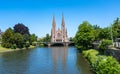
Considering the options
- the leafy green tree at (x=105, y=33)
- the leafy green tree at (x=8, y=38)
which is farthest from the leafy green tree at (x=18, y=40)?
the leafy green tree at (x=105, y=33)

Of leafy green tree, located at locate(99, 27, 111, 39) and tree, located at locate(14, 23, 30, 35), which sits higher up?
tree, located at locate(14, 23, 30, 35)

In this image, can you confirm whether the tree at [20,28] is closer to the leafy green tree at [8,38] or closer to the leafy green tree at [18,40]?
the leafy green tree at [18,40]

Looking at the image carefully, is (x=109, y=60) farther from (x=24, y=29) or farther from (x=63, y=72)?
(x=24, y=29)

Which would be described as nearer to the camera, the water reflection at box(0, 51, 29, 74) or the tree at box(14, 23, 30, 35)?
the water reflection at box(0, 51, 29, 74)

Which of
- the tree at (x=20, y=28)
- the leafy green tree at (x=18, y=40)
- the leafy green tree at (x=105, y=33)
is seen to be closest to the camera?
the leafy green tree at (x=105, y=33)

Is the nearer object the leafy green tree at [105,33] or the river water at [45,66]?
the river water at [45,66]

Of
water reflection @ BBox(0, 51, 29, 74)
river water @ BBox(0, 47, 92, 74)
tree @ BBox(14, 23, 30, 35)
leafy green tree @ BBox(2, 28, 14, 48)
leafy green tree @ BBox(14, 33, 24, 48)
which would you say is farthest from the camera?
tree @ BBox(14, 23, 30, 35)

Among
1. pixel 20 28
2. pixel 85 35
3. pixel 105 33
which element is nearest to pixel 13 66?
pixel 85 35

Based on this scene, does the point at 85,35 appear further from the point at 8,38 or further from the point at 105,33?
the point at 8,38

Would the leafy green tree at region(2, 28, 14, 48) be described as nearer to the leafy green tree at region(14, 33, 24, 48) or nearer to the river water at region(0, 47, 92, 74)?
the leafy green tree at region(14, 33, 24, 48)

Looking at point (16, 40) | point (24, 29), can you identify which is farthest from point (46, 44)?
point (16, 40)

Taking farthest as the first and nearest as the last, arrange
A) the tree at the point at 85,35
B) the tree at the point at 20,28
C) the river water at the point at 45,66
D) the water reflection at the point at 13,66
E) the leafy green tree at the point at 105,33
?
1. the tree at the point at 20,28
2. the leafy green tree at the point at 105,33
3. the tree at the point at 85,35
4. the water reflection at the point at 13,66
5. the river water at the point at 45,66

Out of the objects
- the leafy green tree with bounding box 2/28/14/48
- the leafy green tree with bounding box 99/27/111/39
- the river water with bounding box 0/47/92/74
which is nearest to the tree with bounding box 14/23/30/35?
the leafy green tree with bounding box 2/28/14/48

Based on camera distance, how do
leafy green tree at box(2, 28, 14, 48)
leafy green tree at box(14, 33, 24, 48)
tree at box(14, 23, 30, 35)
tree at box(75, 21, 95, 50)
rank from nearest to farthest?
tree at box(75, 21, 95, 50) < leafy green tree at box(2, 28, 14, 48) < leafy green tree at box(14, 33, 24, 48) < tree at box(14, 23, 30, 35)
